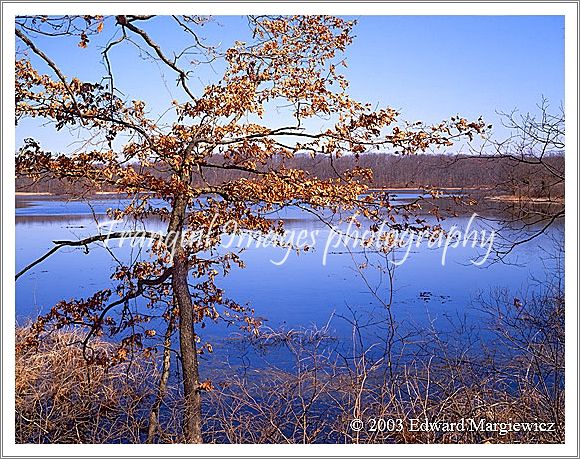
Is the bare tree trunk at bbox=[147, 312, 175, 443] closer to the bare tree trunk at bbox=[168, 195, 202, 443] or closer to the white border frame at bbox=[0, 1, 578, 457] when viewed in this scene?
the bare tree trunk at bbox=[168, 195, 202, 443]

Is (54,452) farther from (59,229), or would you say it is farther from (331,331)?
(59,229)

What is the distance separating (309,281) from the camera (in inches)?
264

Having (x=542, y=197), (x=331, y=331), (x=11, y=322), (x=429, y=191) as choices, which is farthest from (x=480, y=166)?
(x=11, y=322)

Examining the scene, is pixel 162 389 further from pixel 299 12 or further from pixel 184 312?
pixel 299 12

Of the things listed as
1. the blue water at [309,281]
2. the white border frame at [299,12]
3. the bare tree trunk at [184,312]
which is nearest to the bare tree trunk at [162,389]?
the bare tree trunk at [184,312]

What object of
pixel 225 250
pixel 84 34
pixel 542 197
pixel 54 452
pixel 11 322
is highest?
pixel 84 34

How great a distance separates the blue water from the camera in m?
5.89

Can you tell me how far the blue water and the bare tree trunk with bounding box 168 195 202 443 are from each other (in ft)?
3.97

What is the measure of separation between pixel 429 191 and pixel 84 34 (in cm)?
225

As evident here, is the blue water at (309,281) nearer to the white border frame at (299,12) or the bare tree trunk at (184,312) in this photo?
the bare tree trunk at (184,312)

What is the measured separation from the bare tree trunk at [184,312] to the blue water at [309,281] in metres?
1.21

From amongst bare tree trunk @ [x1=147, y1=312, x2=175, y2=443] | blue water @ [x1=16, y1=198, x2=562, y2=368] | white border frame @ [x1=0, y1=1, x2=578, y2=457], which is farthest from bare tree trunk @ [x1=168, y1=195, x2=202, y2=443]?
blue water @ [x1=16, y1=198, x2=562, y2=368]

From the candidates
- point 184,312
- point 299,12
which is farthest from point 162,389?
point 299,12

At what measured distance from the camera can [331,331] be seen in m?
5.64
